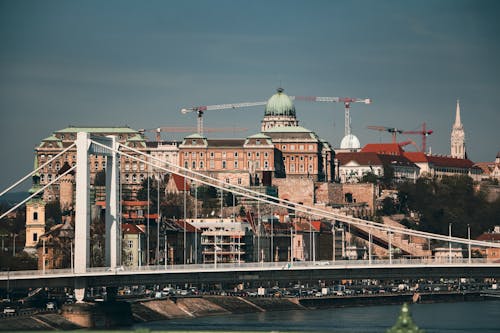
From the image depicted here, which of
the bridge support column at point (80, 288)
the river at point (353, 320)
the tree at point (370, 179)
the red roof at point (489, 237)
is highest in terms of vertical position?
the tree at point (370, 179)

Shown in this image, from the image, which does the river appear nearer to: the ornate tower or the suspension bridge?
the suspension bridge

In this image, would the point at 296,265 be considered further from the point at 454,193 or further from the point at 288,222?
the point at 454,193

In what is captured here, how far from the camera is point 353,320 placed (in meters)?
95.8

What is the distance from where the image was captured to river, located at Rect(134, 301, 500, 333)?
8581 cm

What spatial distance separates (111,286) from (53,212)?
217ft

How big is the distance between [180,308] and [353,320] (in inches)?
399

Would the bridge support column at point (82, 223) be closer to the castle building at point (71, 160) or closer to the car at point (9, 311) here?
the car at point (9, 311)

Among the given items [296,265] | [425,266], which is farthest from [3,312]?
[425,266]

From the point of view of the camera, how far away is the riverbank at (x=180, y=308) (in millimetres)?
83375

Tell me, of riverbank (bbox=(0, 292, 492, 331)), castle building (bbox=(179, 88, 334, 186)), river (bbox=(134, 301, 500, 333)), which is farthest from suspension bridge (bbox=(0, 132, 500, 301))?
castle building (bbox=(179, 88, 334, 186))

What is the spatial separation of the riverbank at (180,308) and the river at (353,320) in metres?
1.26

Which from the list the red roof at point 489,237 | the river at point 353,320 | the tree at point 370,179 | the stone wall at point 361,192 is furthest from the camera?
the tree at point 370,179

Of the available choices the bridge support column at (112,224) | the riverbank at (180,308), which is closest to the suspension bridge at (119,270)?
the bridge support column at (112,224)

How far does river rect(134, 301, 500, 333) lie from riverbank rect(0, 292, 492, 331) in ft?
4.14
